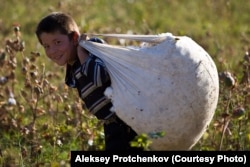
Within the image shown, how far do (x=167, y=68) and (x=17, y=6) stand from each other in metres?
4.72

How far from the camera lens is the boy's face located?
4.02 metres

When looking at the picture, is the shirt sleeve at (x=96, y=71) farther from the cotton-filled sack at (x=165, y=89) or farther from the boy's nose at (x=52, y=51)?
the boy's nose at (x=52, y=51)

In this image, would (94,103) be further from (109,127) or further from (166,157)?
(166,157)

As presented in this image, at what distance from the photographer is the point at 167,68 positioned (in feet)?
12.3

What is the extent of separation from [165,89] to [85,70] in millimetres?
422

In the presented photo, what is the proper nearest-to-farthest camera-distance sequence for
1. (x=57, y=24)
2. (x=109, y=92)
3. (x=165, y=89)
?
(x=165, y=89) < (x=109, y=92) < (x=57, y=24)

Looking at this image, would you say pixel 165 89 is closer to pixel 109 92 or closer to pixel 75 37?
pixel 109 92

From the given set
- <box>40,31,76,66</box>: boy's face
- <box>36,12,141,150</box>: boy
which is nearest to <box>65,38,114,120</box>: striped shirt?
<box>36,12,141,150</box>: boy

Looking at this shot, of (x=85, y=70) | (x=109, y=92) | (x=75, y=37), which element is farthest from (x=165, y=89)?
(x=75, y=37)

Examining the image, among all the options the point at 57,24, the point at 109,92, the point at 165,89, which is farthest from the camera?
the point at 57,24

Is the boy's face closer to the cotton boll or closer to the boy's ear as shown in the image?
the boy's ear

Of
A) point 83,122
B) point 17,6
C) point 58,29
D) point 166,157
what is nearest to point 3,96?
point 83,122

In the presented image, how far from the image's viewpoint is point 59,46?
13.3ft

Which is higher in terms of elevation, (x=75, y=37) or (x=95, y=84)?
(x=75, y=37)
